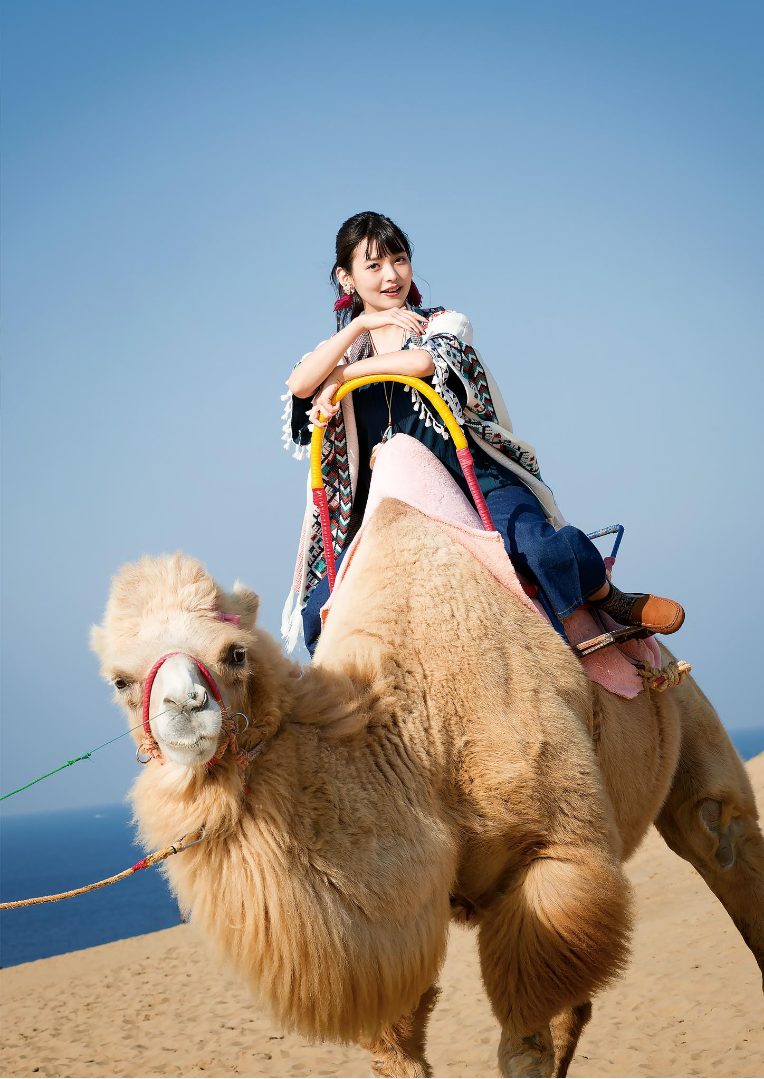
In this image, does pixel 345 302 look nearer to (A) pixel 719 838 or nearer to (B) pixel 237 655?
(B) pixel 237 655

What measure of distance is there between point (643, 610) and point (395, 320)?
144 centimetres

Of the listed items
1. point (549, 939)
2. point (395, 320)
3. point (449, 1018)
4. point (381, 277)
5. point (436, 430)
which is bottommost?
point (449, 1018)

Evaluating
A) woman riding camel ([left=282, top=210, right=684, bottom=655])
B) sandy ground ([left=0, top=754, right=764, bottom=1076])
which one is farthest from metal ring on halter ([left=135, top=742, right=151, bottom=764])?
sandy ground ([left=0, top=754, right=764, bottom=1076])

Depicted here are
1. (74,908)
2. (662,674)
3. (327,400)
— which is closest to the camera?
(327,400)

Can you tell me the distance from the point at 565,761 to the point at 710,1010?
4861mm

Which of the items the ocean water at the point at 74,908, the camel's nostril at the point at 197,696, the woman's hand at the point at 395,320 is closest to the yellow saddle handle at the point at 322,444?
the woman's hand at the point at 395,320

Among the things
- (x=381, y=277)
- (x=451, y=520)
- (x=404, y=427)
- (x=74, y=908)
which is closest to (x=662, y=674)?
(x=451, y=520)

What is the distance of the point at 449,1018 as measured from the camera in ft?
28.0

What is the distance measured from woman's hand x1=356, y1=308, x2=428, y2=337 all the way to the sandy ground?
3821 millimetres

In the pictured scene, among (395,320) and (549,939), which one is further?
(395,320)

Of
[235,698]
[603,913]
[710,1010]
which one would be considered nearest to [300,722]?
[235,698]

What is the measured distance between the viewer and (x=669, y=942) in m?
9.16

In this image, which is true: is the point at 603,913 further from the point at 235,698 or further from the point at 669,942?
the point at 669,942

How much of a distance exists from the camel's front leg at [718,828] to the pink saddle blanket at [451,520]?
94cm
